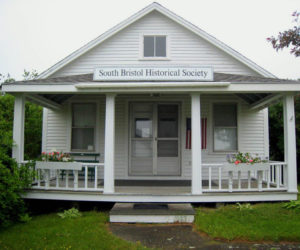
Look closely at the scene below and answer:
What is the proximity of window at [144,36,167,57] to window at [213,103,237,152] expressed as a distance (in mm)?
2689

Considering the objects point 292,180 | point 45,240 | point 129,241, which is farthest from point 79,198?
point 292,180

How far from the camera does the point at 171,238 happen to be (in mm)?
5211

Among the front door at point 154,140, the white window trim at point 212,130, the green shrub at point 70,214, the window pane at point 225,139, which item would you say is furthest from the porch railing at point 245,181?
the green shrub at point 70,214

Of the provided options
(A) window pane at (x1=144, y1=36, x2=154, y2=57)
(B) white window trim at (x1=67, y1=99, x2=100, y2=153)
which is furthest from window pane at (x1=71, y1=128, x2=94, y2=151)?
(A) window pane at (x1=144, y1=36, x2=154, y2=57)

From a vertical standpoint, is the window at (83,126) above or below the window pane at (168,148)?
above

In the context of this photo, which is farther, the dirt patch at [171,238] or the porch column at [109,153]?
the porch column at [109,153]

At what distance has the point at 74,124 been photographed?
31.4ft

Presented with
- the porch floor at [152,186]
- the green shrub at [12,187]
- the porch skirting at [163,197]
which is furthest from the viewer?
the porch floor at [152,186]

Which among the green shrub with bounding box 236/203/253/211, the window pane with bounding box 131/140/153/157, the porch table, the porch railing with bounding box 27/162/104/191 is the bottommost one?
the green shrub with bounding box 236/203/253/211

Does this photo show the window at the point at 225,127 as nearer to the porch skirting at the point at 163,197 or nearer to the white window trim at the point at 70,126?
the porch skirting at the point at 163,197

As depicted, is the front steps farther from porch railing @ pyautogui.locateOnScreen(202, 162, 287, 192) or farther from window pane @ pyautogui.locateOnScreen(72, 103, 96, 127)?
window pane @ pyautogui.locateOnScreen(72, 103, 96, 127)

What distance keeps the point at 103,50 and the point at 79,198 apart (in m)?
5.35

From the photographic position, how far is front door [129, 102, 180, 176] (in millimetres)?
9195

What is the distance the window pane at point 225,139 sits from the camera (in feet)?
30.7
